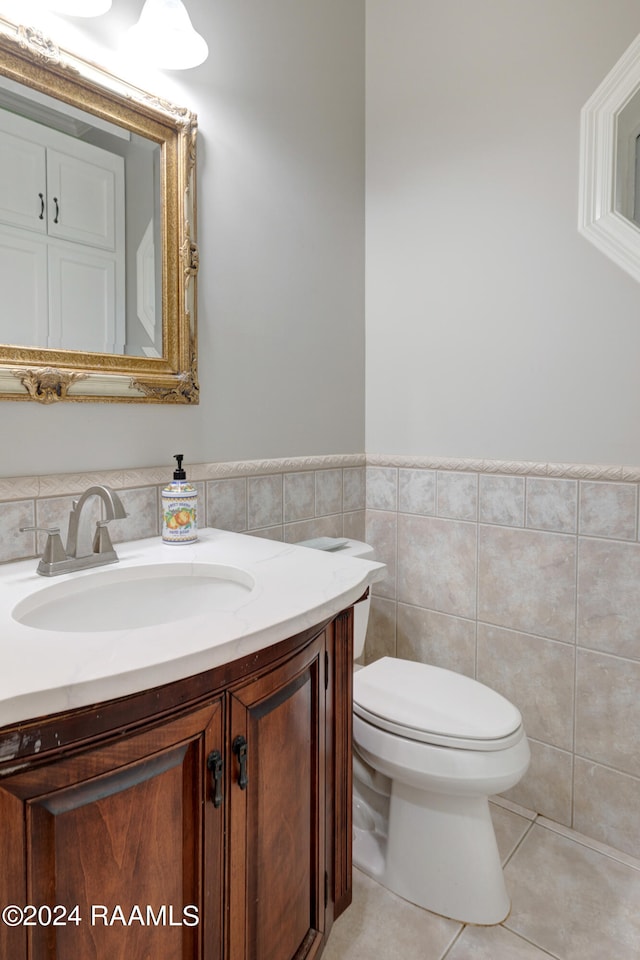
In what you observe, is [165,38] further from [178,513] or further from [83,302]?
[178,513]

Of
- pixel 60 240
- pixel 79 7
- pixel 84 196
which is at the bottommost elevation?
pixel 60 240

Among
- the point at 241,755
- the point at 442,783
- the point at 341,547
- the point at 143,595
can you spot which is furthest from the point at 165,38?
the point at 442,783

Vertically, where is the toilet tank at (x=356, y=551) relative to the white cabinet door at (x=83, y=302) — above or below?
below

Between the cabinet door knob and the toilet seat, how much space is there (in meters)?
0.60

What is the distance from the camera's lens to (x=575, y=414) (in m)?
1.61

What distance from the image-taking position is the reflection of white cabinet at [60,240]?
1.16 m

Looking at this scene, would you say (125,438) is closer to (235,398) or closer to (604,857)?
(235,398)

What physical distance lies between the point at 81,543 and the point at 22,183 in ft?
2.52

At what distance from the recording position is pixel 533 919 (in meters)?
1.34

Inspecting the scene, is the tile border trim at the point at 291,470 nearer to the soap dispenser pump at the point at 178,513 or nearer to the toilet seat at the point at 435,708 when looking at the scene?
the soap dispenser pump at the point at 178,513

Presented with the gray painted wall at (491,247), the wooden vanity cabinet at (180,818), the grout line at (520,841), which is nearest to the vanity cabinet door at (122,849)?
the wooden vanity cabinet at (180,818)

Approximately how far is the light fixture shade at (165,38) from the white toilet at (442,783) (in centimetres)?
163

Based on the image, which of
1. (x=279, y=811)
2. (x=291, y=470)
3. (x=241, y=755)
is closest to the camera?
(x=241, y=755)

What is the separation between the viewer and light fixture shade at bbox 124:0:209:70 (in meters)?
1.27
